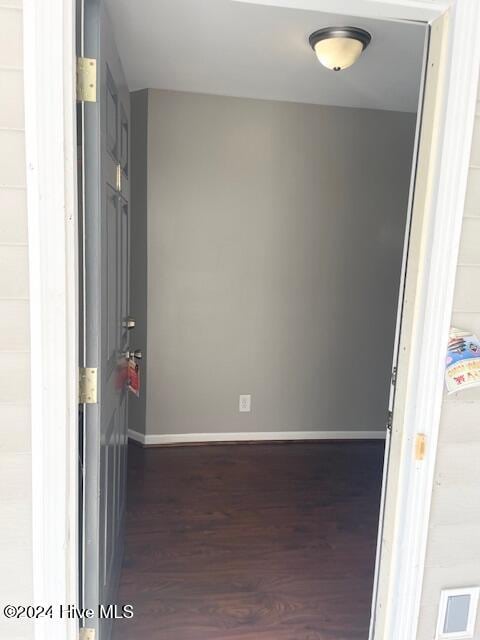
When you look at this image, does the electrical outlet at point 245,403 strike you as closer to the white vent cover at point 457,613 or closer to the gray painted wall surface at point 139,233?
the gray painted wall surface at point 139,233

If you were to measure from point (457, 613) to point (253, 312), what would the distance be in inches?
89.1

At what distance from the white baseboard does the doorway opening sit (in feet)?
0.04

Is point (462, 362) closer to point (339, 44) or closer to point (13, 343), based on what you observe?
point (13, 343)

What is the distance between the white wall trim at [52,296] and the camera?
3.67 feet

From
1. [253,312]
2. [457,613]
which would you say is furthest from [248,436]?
[457,613]

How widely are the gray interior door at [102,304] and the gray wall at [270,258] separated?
1.33 meters

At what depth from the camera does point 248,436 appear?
3.61 metres

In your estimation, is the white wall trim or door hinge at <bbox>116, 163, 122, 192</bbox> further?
door hinge at <bbox>116, 163, 122, 192</bbox>

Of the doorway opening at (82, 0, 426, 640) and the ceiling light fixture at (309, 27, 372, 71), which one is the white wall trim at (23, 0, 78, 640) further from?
the ceiling light fixture at (309, 27, 372, 71)

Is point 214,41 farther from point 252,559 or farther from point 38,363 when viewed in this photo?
point 252,559

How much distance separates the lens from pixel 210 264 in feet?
11.1

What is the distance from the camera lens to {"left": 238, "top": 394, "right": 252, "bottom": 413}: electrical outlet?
11.7 feet

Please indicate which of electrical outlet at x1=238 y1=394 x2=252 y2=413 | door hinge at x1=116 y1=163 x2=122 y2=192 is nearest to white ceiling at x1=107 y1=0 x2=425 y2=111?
door hinge at x1=116 y1=163 x2=122 y2=192

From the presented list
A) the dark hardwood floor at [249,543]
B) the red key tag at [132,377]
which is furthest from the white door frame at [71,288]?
the red key tag at [132,377]
